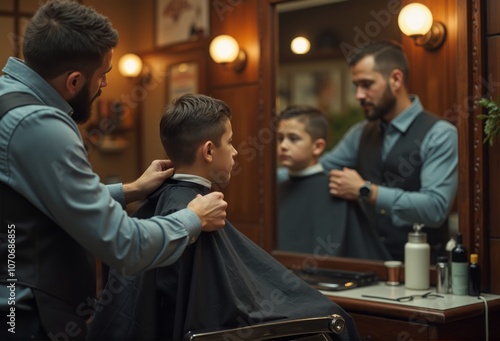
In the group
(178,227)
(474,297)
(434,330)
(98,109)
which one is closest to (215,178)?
(178,227)

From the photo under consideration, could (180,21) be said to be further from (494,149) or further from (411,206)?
(494,149)

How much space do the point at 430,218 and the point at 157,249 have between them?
1.75m

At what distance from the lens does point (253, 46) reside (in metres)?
3.86

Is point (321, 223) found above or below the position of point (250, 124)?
below

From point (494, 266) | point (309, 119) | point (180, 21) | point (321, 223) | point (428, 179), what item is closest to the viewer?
point (494, 266)

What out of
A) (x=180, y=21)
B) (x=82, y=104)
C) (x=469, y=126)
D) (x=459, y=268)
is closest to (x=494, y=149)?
(x=469, y=126)

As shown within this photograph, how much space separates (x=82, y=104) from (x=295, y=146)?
2.00m

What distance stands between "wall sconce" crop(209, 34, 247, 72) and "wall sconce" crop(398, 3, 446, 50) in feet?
3.36

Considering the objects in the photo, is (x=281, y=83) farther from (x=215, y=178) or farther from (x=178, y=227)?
(x=178, y=227)

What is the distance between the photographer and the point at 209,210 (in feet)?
6.44

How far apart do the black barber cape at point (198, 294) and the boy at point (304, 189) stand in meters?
1.39

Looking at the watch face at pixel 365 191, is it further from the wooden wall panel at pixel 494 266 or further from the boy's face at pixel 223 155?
the boy's face at pixel 223 155

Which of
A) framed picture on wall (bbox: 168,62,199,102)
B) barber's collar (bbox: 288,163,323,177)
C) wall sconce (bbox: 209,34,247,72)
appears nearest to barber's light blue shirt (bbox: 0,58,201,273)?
barber's collar (bbox: 288,163,323,177)

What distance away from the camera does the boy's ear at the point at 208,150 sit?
85.3 inches
